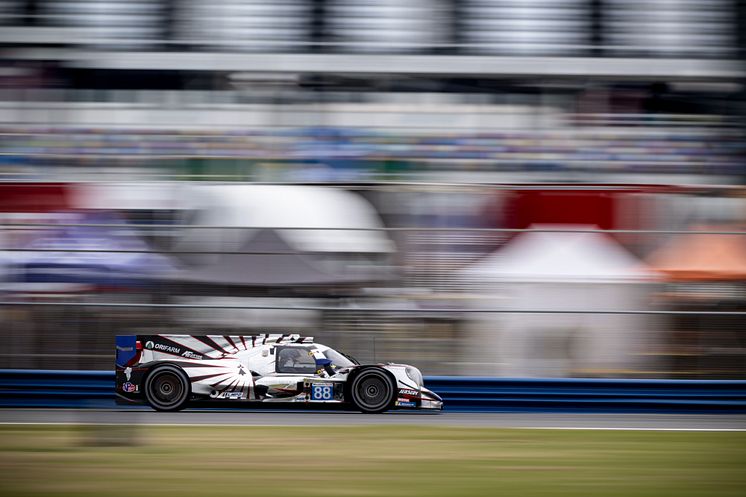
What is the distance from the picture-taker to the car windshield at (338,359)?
374 inches

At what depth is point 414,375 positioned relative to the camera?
9.69 m

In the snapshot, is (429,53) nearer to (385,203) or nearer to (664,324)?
(385,203)

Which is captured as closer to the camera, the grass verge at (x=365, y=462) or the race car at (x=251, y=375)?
the grass verge at (x=365, y=462)

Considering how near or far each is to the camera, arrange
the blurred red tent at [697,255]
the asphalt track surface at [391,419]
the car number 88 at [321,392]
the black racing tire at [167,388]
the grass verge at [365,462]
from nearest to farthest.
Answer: the grass verge at [365,462] < the asphalt track surface at [391,419] < the car number 88 at [321,392] < the black racing tire at [167,388] < the blurred red tent at [697,255]

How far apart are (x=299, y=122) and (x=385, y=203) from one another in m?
1.94

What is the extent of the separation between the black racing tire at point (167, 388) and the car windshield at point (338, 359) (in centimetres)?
125

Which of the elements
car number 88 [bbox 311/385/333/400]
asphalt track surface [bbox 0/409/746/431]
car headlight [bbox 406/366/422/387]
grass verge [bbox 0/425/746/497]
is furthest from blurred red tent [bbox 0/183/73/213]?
car headlight [bbox 406/366/422/387]

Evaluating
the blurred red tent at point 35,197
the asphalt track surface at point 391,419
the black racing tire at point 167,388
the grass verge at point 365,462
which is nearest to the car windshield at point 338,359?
the asphalt track surface at point 391,419

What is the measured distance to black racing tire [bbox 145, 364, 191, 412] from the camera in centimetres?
946

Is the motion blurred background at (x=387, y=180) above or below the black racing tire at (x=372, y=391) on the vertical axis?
above

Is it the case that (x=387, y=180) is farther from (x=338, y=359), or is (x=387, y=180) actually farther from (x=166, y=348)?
(x=166, y=348)

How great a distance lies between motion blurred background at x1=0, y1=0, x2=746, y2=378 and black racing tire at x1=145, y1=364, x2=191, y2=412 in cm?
100

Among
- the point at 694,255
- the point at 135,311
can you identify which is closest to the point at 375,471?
the point at 135,311

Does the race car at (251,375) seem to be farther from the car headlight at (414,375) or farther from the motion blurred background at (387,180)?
the motion blurred background at (387,180)
